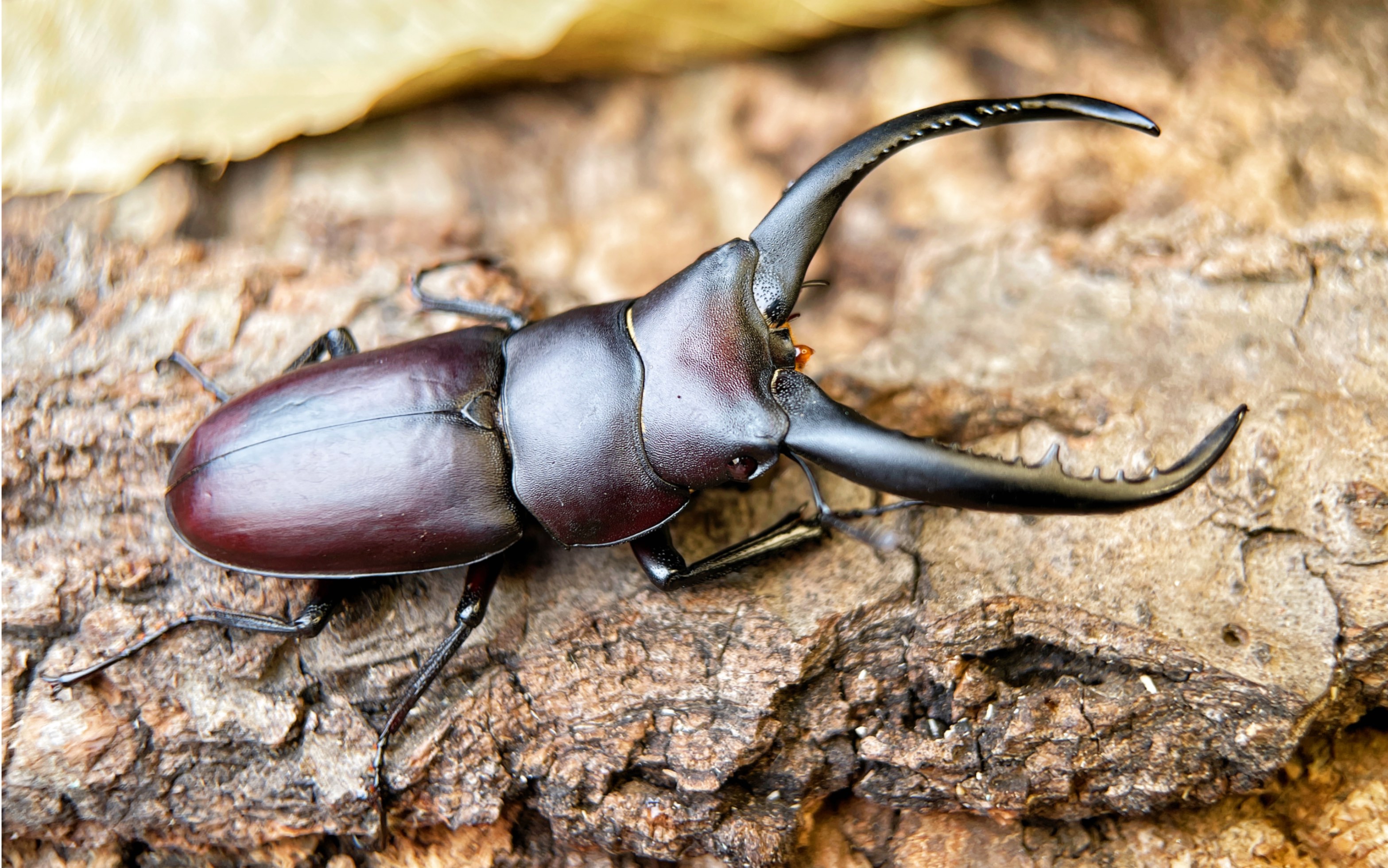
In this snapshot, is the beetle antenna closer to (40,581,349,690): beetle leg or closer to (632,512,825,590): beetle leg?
(632,512,825,590): beetle leg

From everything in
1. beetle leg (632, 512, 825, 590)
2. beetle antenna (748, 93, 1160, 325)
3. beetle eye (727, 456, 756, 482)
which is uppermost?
beetle antenna (748, 93, 1160, 325)

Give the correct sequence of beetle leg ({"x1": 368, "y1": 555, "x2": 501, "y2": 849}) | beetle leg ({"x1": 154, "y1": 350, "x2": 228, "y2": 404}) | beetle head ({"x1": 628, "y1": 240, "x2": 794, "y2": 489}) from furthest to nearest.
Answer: beetle leg ({"x1": 154, "y1": 350, "x2": 228, "y2": 404}), beetle leg ({"x1": 368, "y1": 555, "x2": 501, "y2": 849}), beetle head ({"x1": 628, "y1": 240, "x2": 794, "y2": 489})

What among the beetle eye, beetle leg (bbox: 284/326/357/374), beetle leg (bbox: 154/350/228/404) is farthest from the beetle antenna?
beetle leg (bbox: 154/350/228/404)

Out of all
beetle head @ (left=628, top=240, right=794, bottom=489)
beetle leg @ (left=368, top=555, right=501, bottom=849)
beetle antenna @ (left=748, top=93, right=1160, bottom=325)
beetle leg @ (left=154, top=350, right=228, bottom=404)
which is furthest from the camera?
beetle leg @ (left=154, top=350, right=228, bottom=404)

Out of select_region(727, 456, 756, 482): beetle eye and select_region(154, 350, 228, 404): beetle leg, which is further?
select_region(154, 350, 228, 404): beetle leg

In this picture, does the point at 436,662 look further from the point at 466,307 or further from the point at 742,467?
the point at 466,307

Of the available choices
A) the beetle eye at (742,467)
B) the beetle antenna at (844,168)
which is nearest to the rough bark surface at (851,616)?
the beetle eye at (742,467)

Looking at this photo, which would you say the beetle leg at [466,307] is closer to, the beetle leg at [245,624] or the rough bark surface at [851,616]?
the rough bark surface at [851,616]
